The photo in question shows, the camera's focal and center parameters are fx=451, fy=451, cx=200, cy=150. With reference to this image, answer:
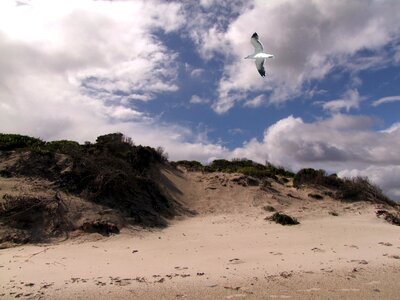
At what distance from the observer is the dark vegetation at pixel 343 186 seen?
16406 mm

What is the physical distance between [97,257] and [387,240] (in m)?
6.86

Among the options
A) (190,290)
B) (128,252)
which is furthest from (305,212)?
(190,290)

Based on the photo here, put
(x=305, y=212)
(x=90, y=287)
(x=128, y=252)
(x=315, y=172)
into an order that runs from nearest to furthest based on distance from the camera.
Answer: (x=90, y=287)
(x=128, y=252)
(x=305, y=212)
(x=315, y=172)

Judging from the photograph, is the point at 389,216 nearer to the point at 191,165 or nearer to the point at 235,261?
the point at 235,261

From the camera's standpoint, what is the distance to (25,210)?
1025 cm

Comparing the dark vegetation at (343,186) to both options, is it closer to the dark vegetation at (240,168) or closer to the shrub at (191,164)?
the dark vegetation at (240,168)

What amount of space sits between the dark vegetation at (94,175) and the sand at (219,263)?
97 centimetres

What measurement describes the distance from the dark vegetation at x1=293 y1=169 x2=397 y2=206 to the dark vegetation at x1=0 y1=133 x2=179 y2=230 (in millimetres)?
5867

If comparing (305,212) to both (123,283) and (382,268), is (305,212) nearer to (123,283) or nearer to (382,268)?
(382,268)

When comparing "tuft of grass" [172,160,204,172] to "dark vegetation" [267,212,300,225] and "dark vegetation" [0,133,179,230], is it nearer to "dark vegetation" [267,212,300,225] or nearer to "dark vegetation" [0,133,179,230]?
"dark vegetation" [0,133,179,230]

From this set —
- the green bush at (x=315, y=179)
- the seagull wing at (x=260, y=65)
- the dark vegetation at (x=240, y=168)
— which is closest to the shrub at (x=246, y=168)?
the dark vegetation at (x=240, y=168)

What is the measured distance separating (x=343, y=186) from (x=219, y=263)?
9.60 metres

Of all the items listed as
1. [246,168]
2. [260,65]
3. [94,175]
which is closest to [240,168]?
[246,168]

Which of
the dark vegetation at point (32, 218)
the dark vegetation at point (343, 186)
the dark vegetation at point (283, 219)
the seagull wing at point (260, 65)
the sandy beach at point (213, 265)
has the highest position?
the seagull wing at point (260, 65)
